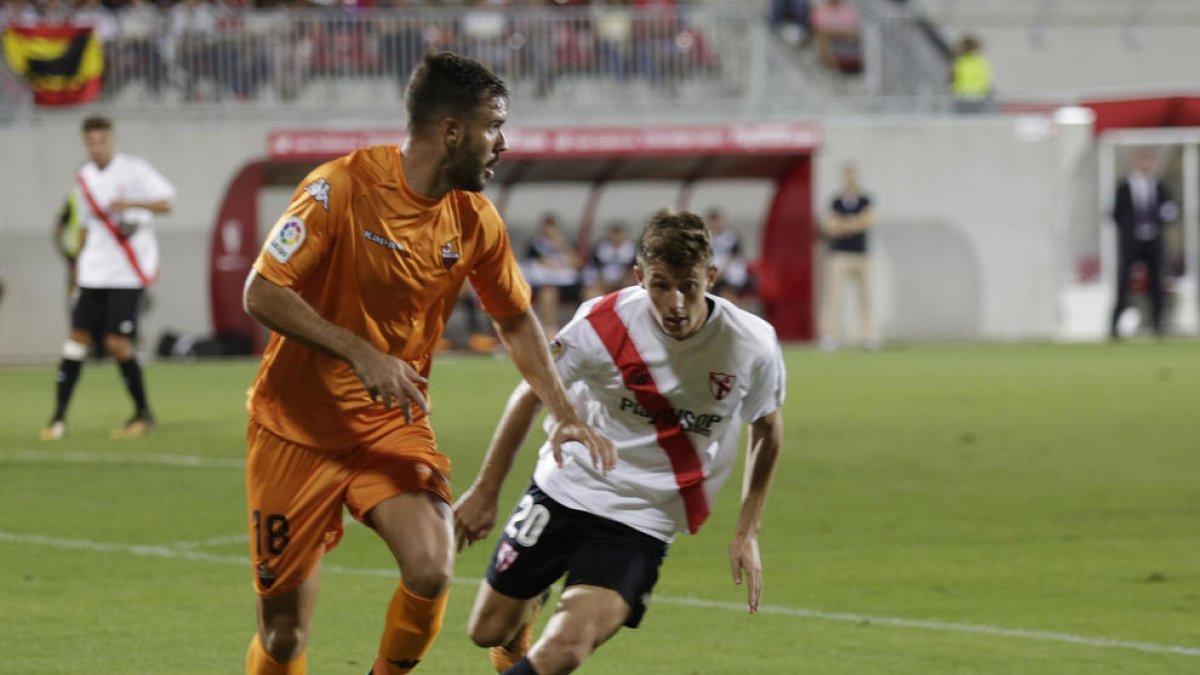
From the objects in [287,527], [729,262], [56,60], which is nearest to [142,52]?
[56,60]

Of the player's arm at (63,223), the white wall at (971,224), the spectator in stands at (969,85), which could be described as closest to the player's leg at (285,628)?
the player's arm at (63,223)

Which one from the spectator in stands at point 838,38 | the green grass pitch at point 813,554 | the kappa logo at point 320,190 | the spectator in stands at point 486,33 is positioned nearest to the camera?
the kappa logo at point 320,190

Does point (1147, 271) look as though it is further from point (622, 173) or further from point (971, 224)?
point (622, 173)

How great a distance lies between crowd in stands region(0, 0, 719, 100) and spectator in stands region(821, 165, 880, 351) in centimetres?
347

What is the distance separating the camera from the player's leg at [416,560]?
5527 mm

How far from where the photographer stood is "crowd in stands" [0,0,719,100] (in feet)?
89.5

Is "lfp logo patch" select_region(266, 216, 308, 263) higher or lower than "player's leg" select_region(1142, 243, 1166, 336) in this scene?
higher

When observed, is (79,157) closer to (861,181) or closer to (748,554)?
(861,181)

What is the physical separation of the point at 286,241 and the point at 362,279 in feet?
0.94

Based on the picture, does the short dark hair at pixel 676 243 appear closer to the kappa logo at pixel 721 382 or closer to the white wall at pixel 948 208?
the kappa logo at pixel 721 382

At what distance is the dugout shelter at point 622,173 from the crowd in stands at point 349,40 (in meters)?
1.22

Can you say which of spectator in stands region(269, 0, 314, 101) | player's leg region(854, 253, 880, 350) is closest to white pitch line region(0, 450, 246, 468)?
spectator in stands region(269, 0, 314, 101)

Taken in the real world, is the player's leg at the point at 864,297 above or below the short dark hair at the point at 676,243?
below

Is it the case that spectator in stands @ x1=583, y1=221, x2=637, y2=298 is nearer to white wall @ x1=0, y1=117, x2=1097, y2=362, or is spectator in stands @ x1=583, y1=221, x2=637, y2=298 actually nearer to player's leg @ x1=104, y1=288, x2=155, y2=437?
white wall @ x1=0, y1=117, x2=1097, y2=362
